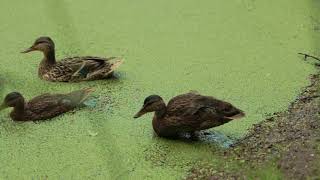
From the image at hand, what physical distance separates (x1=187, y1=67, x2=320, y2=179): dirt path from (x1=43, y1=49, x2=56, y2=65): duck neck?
1423 millimetres

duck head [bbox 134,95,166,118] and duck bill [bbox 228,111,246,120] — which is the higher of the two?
duck head [bbox 134,95,166,118]

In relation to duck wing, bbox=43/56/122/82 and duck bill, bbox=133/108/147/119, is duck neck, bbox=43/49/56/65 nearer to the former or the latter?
duck wing, bbox=43/56/122/82

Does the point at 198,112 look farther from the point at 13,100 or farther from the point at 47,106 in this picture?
the point at 13,100

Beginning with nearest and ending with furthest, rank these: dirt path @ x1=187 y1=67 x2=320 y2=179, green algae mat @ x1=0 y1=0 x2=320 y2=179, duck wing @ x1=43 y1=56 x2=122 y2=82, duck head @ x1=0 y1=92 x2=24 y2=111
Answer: dirt path @ x1=187 y1=67 x2=320 y2=179 → green algae mat @ x1=0 y1=0 x2=320 y2=179 → duck head @ x1=0 y1=92 x2=24 y2=111 → duck wing @ x1=43 y1=56 x2=122 y2=82

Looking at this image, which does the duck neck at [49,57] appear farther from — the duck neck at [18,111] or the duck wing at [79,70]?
the duck neck at [18,111]

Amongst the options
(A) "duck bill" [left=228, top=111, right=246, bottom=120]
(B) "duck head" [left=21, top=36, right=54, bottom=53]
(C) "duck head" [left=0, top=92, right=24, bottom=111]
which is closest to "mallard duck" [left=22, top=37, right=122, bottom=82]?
(B) "duck head" [left=21, top=36, right=54, bottom=53]

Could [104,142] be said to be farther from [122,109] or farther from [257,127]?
[257,127]

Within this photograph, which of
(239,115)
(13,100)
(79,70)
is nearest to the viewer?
(239,115)

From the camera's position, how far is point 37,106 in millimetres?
3812

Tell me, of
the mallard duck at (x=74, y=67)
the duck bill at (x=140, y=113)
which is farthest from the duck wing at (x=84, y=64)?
the duck bill at (x=140, y=113)

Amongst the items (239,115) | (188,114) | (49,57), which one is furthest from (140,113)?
(49,57)

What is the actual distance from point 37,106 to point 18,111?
0.35ft

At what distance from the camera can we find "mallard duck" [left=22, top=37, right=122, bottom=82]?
14.0 ft

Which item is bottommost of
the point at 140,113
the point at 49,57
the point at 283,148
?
the point at 283,148
